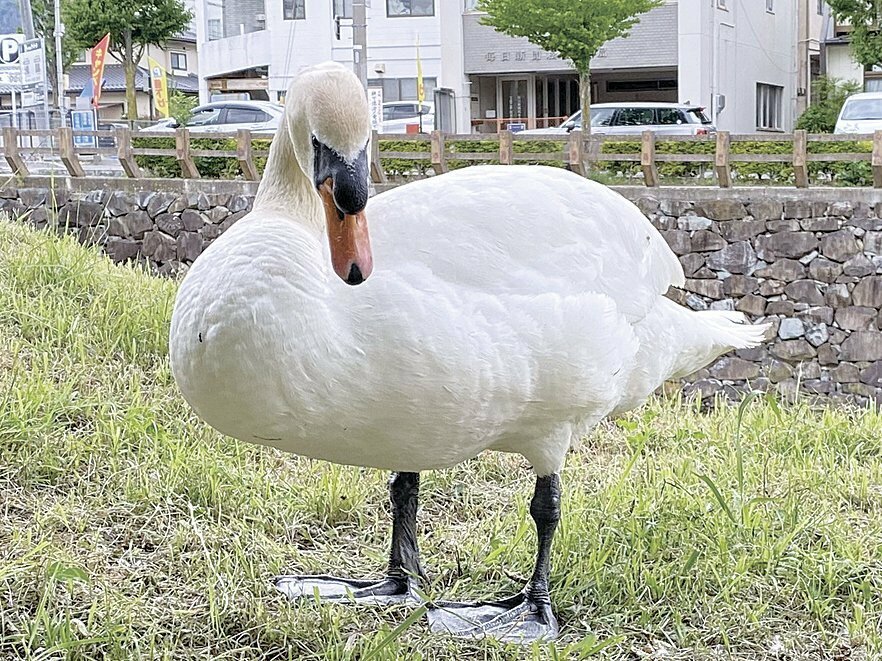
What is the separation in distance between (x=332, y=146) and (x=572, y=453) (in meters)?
2.66

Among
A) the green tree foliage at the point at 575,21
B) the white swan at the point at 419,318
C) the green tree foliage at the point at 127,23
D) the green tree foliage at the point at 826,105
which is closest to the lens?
the white swan at the point at 419,318

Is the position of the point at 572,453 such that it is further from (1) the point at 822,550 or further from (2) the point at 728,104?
(2) the point at 728,104

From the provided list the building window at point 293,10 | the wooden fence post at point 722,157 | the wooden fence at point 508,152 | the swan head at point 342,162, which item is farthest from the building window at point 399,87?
the swan head at point 342,162

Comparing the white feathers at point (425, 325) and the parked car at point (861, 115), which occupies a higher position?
the parked car at point (861, 115)

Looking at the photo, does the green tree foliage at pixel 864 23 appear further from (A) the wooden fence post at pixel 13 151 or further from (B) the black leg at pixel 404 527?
(B) the black leg at pixel 404 527

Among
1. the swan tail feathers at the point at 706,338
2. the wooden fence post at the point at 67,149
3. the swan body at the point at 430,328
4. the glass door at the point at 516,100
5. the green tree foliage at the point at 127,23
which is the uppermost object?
the green tree foliage at the point at 127,23

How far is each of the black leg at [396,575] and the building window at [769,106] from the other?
24.8 m

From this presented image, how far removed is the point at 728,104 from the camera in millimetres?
24172

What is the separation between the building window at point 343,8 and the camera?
83.6ft

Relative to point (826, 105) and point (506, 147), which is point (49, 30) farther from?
point (506, 147)

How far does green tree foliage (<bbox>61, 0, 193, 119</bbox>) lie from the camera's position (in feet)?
85.0

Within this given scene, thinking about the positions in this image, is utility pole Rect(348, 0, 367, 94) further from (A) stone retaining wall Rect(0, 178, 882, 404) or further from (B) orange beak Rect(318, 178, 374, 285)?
(B) orange beak Rect(318, 178, 374, 285)

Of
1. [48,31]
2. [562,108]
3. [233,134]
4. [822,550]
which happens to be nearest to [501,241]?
[822,550]

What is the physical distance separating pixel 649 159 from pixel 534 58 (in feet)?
44.3
